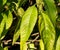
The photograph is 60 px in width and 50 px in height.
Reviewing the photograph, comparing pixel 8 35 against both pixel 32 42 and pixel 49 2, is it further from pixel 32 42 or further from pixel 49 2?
pixel 49 2

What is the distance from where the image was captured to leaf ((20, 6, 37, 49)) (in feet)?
2.54

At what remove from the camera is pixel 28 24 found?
2.65ft

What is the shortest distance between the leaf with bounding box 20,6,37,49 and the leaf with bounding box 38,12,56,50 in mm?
35

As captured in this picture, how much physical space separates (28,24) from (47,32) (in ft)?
0.28

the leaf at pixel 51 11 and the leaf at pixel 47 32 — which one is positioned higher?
the leaf at pixel 51 11

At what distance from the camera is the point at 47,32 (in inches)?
30.6

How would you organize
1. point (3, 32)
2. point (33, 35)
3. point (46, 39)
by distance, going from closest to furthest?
point (46, 39)
point (3, 32)
point (33, 35)

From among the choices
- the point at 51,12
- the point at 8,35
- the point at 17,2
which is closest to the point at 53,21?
the point at 51,12

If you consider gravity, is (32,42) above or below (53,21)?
below

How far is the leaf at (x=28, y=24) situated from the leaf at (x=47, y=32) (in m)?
0.04

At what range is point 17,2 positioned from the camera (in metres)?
1.00

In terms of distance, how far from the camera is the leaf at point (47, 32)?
0.76m

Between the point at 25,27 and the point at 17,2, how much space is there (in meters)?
0.23

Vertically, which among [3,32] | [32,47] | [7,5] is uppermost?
[7,5]
